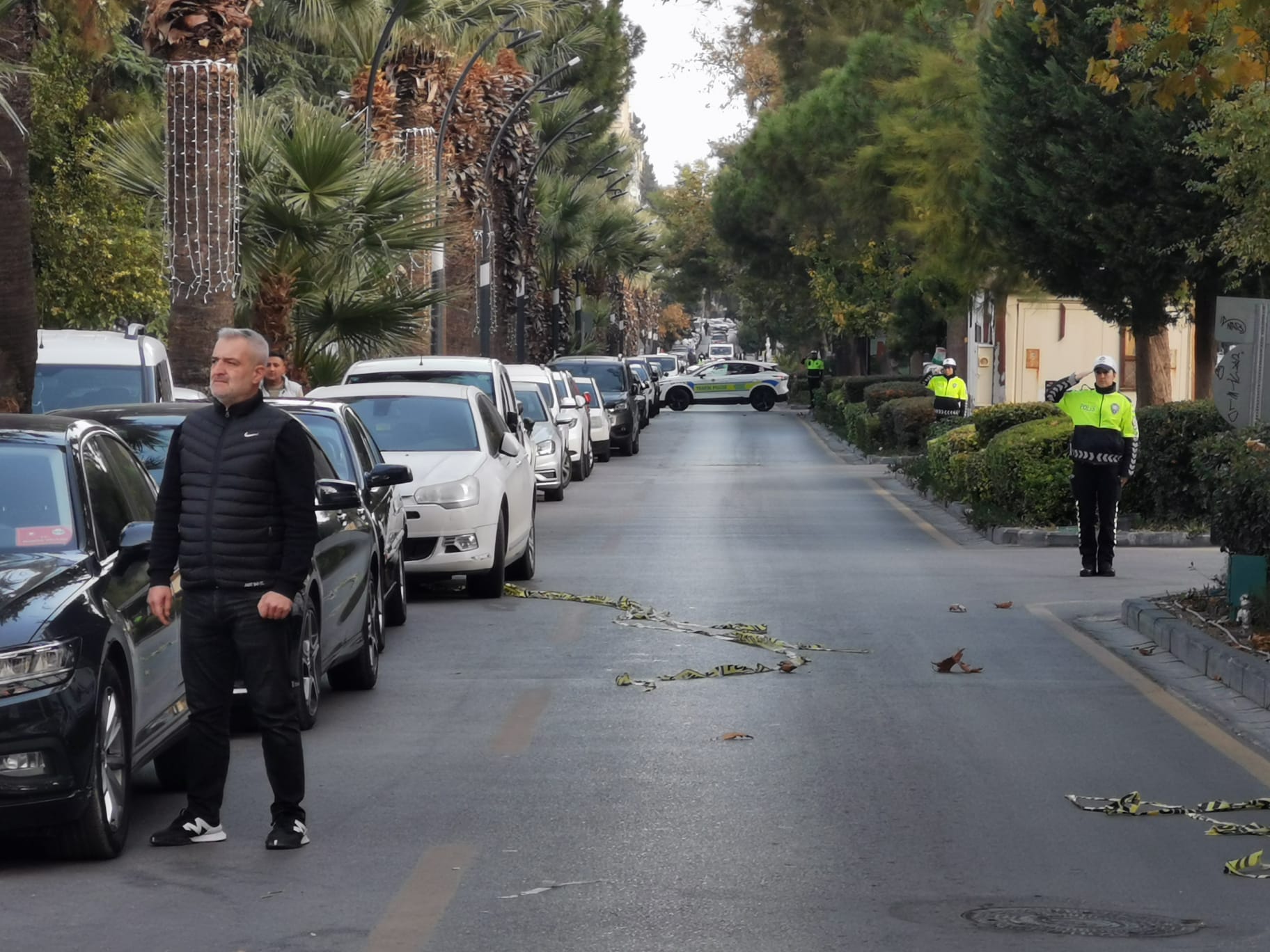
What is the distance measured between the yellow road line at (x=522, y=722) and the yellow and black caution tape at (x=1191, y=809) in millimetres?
2567

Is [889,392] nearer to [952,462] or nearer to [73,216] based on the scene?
[952,462]

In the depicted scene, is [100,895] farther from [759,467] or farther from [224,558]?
[759,467]

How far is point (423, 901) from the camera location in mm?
6422

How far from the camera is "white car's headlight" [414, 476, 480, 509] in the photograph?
14992mm

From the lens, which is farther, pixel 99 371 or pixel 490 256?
pixel 490 256

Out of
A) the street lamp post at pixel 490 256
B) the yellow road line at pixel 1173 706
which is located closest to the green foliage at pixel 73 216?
the street lamp post at pixel 490 256

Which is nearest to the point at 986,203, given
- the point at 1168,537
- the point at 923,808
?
the point at 1168,537

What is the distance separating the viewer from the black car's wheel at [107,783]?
6.88 metres

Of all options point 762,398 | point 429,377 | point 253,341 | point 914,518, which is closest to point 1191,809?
point 253,341

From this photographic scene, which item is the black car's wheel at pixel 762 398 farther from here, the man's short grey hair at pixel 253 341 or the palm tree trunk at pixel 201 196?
the man's short grey hair at pixel 253 341

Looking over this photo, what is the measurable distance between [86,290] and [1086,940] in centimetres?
3078

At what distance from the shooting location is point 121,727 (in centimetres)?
723

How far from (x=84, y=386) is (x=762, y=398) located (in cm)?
5596

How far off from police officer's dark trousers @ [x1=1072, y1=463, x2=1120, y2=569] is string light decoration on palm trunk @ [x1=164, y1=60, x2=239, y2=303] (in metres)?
8.83
